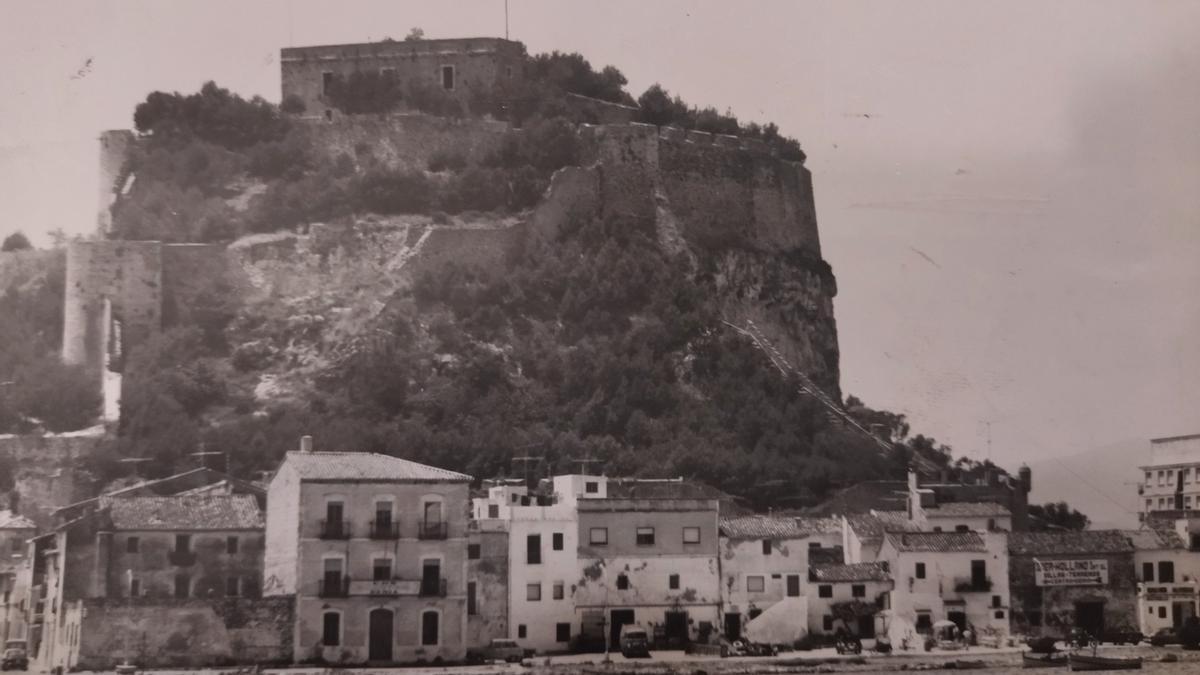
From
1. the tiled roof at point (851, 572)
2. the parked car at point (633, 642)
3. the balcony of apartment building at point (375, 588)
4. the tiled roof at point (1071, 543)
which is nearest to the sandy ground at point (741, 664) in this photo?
the parked car at point (633, 642)

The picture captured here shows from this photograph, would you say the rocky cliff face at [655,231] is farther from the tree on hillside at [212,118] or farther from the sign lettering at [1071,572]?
the sign lettering at [1071,572]

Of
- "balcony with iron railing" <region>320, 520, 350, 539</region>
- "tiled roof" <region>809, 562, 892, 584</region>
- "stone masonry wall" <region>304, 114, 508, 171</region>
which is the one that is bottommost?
"tiled roof" <region>809, 562, 892, 584</region>

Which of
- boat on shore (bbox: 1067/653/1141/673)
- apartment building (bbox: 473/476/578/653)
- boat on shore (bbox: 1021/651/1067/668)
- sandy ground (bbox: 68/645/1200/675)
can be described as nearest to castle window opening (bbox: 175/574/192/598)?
sandy ground (bbox: 68/645/1200/675)

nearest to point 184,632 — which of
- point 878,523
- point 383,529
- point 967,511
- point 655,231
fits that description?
point 383,529

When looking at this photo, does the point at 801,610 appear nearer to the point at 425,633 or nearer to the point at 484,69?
the point at 425,633

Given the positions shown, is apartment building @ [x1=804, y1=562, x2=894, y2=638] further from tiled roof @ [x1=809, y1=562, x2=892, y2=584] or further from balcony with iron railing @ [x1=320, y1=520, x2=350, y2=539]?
balcony with iron railing @ [x1=320, y1=520, x2=350, y2=539]

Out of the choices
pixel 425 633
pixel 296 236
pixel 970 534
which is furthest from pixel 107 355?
pixel 970 534
